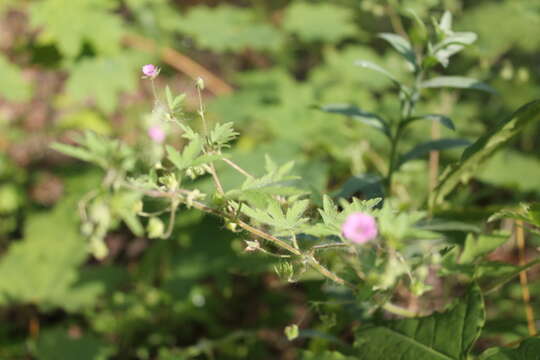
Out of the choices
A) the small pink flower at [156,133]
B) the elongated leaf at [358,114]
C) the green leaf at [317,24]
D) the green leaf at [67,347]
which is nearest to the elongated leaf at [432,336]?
the elongated leaf at [358,114]

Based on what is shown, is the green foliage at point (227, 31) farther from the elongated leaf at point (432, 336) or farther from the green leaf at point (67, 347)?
the elongated leaf at point (432, 336)

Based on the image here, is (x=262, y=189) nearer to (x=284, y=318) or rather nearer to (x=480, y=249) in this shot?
(x=480, y=249)

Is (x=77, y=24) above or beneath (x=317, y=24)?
beneath

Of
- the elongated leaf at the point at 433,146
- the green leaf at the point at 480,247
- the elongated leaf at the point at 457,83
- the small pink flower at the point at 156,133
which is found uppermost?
the elongated leaf at the point at 457,83

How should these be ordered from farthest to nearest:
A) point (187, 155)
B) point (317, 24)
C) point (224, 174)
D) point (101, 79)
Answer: point (317, 24), point (101, 79), point (224, 174), point (187, 155)

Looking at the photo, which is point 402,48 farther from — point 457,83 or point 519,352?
point 519,352

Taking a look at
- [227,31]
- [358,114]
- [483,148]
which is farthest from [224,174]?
[227,31]

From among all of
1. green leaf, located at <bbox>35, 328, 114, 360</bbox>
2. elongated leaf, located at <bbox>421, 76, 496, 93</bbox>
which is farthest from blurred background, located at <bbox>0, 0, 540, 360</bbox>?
elongated leaf, located at <bbox>421, 76, 496, 93</bbox>
